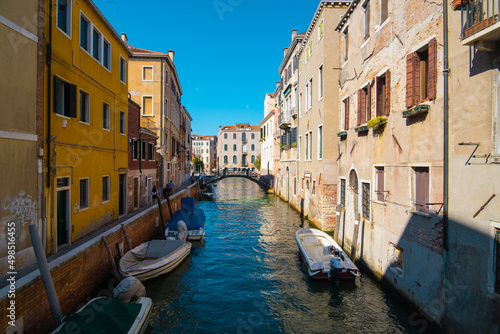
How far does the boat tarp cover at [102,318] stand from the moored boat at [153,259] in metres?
2.53

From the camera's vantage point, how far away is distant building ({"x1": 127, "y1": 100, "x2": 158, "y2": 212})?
536 inches

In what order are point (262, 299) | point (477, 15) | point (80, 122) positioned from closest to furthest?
point (477, 15) < point (262, 299) < point (80, 122)

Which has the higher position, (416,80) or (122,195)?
(416,80)

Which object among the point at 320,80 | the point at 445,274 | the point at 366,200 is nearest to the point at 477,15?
the point at 445,274

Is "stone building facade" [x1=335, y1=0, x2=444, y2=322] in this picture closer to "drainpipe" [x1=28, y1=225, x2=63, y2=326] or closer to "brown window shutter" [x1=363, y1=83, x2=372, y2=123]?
"brown window shutter" [x1=363, y1=83, x2=372, y2=123]

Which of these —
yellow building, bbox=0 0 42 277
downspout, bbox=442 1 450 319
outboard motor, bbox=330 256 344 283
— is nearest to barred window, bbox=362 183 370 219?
outboard motor, bbox=330 256 344 283

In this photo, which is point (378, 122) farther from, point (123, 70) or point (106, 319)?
point (123, 70)

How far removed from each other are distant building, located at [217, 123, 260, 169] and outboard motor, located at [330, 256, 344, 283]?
53.3m

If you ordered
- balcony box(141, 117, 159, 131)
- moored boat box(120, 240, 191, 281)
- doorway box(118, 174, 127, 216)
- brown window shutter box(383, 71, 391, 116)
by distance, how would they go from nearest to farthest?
brown window shutter box(383, 71, 391, 116) < moored boat box(120, 240, 191, 281) < doorway box(118, 174, 127, 216) < balcony box(141, 117, 159, 131)

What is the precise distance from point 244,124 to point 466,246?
6015 centimetres

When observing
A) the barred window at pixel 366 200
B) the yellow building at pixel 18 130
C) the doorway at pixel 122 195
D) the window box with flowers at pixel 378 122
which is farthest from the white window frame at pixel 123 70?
the barred window at pixel 366 200

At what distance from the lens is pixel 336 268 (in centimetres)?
785

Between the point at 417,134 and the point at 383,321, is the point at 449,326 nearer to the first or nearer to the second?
the point at 383,321

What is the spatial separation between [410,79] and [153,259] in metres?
8.05
